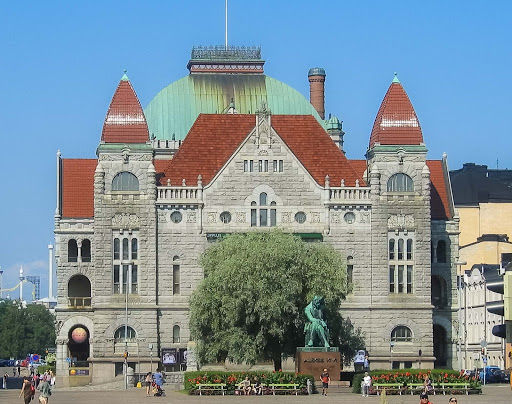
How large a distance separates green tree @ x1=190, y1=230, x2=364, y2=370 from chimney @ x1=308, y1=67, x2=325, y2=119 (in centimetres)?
4598

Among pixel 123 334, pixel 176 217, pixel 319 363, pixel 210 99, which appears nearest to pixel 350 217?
pixel 176 217

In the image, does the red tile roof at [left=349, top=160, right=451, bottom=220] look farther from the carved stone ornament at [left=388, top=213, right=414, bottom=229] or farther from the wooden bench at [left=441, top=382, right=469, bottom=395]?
the wooden bench at [left=441, top=382, right=469, bottom=395]

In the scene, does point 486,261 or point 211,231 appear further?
point 486,261

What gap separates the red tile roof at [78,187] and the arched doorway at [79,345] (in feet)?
29.4

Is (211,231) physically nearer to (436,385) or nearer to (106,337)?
(106,337)

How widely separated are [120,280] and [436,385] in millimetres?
38824

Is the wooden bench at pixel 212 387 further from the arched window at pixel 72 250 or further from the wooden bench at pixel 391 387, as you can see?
the arched window at pixel 72 250

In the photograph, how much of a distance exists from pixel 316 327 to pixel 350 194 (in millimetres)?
28883

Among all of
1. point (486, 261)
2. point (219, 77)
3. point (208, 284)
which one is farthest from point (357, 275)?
point (486, 261)

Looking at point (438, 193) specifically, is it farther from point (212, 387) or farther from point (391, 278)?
point (212, 387)

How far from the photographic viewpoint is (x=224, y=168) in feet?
388

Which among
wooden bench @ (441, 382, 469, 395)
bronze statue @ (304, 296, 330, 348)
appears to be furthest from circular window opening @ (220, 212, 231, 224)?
wooden bench @ (441, 382, 469, 395)

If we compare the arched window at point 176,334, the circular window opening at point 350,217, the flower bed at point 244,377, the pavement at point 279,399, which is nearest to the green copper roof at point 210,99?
the circular window opening at point 350,217

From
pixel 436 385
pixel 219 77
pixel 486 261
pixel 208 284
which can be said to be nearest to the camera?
pixel 436 385
